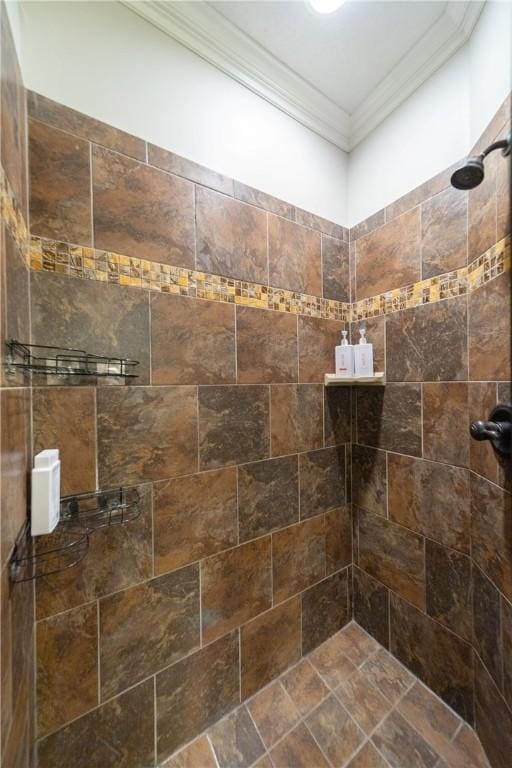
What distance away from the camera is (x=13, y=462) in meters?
0.65

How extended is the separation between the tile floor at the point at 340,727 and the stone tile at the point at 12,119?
1885 millimetres

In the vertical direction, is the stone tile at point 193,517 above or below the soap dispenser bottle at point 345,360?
below

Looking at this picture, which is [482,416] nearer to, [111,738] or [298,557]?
[298,557]

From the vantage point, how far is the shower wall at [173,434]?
0.84 meters

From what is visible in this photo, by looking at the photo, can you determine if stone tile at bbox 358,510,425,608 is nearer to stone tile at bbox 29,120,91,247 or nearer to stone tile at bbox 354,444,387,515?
stone tile at bbox 354,444,387,515

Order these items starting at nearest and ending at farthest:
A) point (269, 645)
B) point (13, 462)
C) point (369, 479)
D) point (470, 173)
Answer: point (13, 462) → point (470, 173) → point (269, 645) → point (369, 479)

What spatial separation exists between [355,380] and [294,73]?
4.63ft

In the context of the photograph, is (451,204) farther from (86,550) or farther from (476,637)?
(86,550)

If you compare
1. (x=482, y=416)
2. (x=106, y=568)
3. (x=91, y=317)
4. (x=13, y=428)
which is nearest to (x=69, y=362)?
(x=91, y=317)

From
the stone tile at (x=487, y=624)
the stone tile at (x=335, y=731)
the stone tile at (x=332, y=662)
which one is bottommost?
the stone tile at (x=332, y=662)

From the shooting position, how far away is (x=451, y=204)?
43.1 inches

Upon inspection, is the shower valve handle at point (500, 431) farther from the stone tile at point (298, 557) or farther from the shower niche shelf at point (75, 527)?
the shower niche shelf at point (75, 527)

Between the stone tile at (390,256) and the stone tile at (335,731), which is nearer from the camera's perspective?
the stone tile at (335,731)

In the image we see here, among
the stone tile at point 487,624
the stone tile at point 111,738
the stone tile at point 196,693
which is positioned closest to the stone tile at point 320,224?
the stone tile at point 487,624
